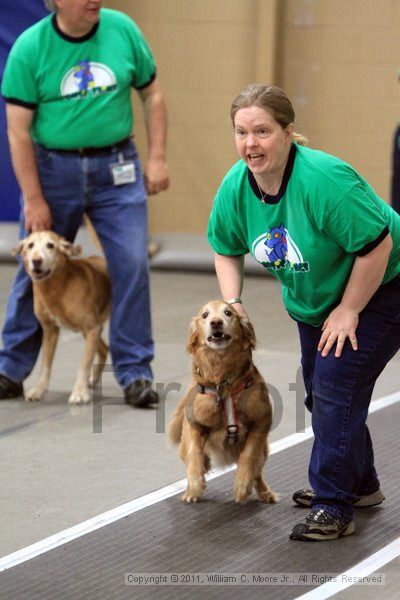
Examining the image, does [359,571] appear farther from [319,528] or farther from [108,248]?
[108,248]

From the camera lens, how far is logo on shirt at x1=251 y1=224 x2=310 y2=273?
338 cm

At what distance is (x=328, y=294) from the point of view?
345 centimetres

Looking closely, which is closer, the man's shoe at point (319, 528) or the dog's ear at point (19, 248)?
the man's shoe at point (319, 528)

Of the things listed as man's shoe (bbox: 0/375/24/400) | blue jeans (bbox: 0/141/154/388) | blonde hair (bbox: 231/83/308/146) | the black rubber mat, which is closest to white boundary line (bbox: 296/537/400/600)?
the black rubber mat

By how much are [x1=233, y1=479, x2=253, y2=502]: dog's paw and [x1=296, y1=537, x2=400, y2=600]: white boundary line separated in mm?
550

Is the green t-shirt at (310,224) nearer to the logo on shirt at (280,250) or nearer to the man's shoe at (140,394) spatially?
the logo on shirt at (280,250)

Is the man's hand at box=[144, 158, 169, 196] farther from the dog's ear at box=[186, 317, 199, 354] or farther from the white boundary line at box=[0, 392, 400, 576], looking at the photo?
the dog's ear at box=[186, 317, 199, 354]

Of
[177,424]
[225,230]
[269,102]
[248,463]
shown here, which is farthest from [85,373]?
[269,102]

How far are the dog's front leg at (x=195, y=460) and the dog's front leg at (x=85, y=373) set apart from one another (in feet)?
5.01

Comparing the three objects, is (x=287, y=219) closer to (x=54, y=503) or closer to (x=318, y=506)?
(x=318, y=506)

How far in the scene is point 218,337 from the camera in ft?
12.5

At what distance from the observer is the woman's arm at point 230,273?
3719mm

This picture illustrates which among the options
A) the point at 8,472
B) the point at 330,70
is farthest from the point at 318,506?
the point at 330,70

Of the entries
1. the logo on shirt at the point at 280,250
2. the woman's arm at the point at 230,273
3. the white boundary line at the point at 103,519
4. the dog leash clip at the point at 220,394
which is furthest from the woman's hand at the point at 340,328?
the white boundary line at the point at 103,519
